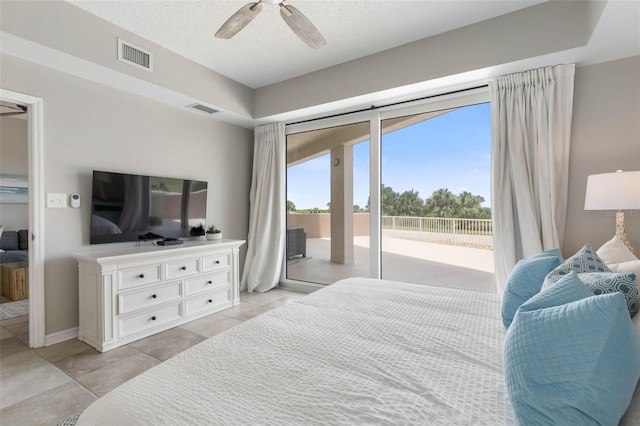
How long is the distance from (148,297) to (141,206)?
3.25 feet

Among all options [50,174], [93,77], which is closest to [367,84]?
[93,77]

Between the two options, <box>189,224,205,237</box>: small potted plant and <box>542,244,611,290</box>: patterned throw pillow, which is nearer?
<box>542,244,611,290</box>: patterned throw pillow

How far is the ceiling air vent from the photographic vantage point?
2.66 meters

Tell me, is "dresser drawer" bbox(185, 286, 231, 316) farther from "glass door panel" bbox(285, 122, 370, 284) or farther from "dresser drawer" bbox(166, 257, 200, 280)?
"glass door panel" bbox(285, 122, 370, 284)

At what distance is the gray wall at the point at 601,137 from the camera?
235 cm

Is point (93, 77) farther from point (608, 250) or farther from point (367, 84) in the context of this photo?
point (608, 250)

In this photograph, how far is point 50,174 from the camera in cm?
259

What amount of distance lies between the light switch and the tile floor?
1233mm

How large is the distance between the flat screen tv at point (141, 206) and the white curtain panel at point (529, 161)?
3412 mm

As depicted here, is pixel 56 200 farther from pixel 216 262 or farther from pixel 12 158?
pixel 12 158

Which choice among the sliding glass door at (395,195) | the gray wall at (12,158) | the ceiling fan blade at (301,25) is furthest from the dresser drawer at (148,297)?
the gray wall at (12,158)

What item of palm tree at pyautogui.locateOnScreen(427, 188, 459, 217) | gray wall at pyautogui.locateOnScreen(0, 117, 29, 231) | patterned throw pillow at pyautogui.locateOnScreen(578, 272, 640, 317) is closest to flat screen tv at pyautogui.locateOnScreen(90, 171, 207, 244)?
palm tree at pyautogui.locateOnScreen(427, 188, 459, 217)

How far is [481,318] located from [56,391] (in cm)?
268

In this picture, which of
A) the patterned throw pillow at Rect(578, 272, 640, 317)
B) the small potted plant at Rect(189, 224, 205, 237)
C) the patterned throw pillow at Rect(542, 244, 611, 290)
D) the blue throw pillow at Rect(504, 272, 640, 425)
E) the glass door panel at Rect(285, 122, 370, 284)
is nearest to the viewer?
the blue throw pillow at Rect(504, 272, 640, 425)
